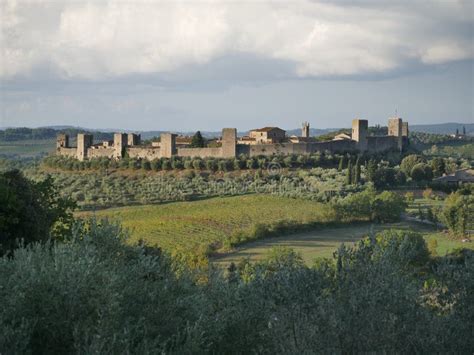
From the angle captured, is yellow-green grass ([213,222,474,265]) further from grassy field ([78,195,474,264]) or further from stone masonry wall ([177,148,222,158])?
stone masonry wall ([177,148,222,158])

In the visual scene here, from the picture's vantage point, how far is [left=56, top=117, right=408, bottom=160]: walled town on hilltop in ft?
174

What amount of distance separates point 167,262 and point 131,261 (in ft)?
2.89

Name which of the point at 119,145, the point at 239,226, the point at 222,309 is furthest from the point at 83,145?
the point at 222,309

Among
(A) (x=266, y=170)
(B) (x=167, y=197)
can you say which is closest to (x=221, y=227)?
(B) (x=167, y=197)

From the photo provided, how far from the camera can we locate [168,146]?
5456 cm

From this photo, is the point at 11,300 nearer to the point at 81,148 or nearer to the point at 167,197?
the point at 167,197

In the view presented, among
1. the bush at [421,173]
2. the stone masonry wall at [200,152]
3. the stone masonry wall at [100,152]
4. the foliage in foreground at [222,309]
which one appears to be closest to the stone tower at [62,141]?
the stone masonry wall at [100,152]

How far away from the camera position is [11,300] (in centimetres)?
676

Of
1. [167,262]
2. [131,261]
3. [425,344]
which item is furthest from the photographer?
[167,262]

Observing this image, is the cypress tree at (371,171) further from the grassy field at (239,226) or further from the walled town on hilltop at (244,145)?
the grassy field at (239,226)

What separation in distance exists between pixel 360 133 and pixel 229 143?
13346mm

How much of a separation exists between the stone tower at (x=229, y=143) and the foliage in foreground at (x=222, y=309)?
43.8m

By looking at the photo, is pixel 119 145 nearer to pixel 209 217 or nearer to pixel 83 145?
pixel 83 145

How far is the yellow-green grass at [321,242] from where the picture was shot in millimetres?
28438
